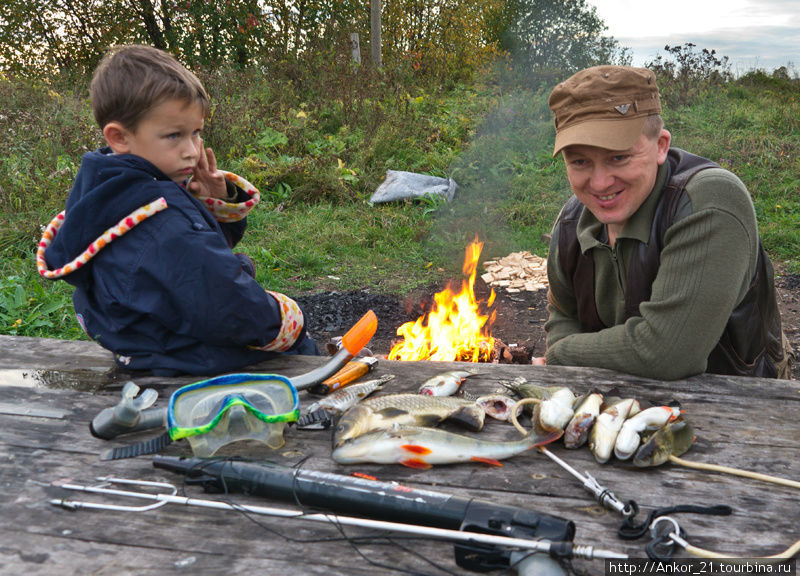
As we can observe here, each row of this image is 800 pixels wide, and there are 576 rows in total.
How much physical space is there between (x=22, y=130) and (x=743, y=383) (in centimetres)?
851

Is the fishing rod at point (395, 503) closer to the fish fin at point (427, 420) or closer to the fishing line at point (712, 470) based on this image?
the fishing line at point (712, 470)

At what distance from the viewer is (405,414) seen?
6.65 ft

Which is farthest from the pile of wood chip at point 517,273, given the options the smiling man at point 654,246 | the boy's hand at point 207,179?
the boy's hand at point 207,179

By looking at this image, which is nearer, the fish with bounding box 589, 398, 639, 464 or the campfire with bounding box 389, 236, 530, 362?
the fish with bounding box 589, 398, 639, 464

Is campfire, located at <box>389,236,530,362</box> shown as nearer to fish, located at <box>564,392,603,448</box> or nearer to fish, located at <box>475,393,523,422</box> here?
fish, located at <box>475,393,523,422</box>

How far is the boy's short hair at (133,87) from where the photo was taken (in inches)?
98.3

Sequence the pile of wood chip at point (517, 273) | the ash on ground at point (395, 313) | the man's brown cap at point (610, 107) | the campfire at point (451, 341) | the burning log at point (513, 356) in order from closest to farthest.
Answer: the man's brown cap at point (610, 107), the burning log at point (513, 356), the campfire at point (451, 341), the ash on ground at point (395, 313), the pile of wood chip at point (517, 273)

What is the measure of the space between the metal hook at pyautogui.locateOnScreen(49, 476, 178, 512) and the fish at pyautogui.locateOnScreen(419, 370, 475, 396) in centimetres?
91

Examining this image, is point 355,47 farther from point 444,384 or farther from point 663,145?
point 444,384

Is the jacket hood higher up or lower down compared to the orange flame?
higher up

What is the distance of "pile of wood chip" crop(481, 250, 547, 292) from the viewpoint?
624 cm

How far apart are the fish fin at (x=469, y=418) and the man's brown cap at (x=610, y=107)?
1078 millimetres


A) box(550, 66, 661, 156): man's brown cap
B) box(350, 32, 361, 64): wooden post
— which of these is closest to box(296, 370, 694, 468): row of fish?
box(550, 66, 661, 156): man's brown cap

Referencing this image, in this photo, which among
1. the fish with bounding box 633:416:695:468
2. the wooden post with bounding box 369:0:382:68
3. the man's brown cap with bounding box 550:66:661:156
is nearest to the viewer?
the fish with bounding box 633:416:695:468
